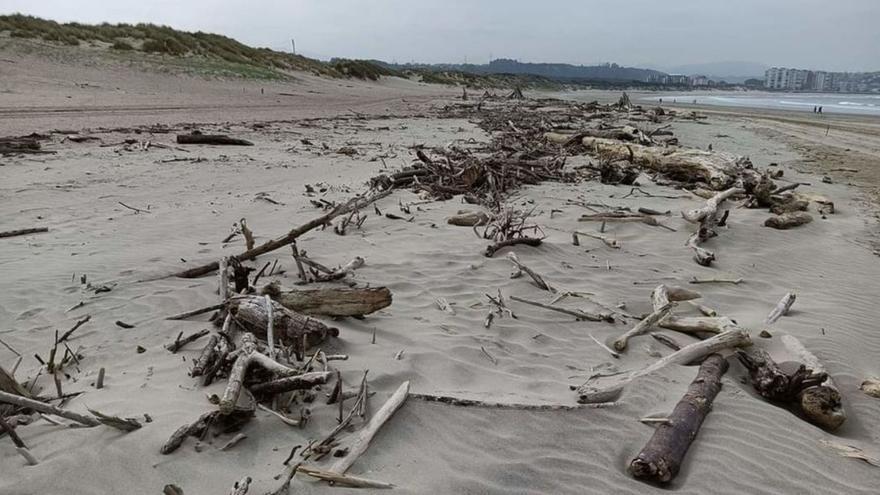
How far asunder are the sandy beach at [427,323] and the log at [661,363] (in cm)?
6

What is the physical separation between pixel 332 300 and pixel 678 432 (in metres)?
2.21

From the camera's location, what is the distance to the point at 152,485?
1.96 meters

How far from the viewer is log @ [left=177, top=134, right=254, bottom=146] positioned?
10.1 metres

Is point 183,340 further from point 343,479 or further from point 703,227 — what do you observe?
point 703,227

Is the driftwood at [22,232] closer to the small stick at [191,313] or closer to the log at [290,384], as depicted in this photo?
the small stick at [191,313]

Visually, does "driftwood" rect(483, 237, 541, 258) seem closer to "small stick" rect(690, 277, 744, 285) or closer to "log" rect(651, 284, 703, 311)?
"log" rect(651, 284, 703, 311)

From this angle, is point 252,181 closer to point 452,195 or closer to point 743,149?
point 452,195

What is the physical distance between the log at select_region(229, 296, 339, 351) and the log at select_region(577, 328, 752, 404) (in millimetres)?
1531

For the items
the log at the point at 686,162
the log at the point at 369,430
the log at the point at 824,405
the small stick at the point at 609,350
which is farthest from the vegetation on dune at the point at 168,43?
the log at the point at 824,405

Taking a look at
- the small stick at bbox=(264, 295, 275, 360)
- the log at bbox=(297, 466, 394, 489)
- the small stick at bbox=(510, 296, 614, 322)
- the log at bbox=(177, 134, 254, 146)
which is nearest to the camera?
the log at bbox=(297, 466, 394, 489)

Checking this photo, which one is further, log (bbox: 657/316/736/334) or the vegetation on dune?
the vegetation on dune

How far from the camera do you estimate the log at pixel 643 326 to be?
138 inches

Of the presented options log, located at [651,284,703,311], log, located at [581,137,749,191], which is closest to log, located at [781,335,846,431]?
log, located at [651,284,703,311]

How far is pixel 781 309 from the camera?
4129mm
